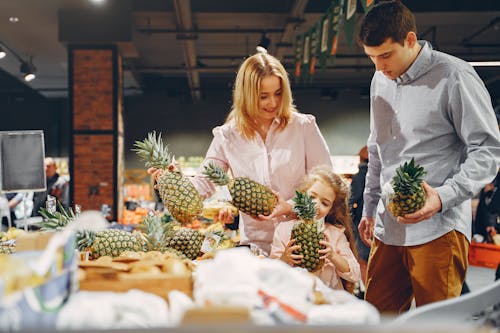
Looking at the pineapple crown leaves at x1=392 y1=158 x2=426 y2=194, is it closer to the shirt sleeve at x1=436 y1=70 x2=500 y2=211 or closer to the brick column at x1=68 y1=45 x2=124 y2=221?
the shirt sleeve at x1=436 y1=70 x2=500 y2=211

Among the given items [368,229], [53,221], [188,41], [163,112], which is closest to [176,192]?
[53,221]

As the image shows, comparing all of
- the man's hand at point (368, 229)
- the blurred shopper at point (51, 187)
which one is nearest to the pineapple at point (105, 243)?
the man's hand at point (368, 229)

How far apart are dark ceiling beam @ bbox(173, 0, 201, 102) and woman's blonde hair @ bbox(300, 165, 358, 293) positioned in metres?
6.54

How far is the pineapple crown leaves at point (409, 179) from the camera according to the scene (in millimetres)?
1945

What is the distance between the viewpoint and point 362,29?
2357mm

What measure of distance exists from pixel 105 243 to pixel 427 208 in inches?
50.7

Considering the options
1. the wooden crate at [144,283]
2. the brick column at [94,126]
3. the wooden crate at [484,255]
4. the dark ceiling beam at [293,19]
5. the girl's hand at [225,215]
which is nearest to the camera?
the wooden crate at [144,283]

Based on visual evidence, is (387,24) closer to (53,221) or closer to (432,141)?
(432,141)

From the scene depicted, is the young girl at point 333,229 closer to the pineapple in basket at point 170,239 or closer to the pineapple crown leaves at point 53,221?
the pineapple in basket at point 170,239

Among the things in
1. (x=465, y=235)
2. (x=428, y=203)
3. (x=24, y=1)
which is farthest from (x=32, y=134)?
(x=24, y=1)

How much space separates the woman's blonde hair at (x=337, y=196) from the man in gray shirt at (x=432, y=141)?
166 mm

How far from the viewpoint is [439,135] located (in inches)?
91.7

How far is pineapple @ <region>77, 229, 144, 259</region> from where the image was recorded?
2.17 metres

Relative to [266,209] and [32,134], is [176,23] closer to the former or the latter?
[32,134]
